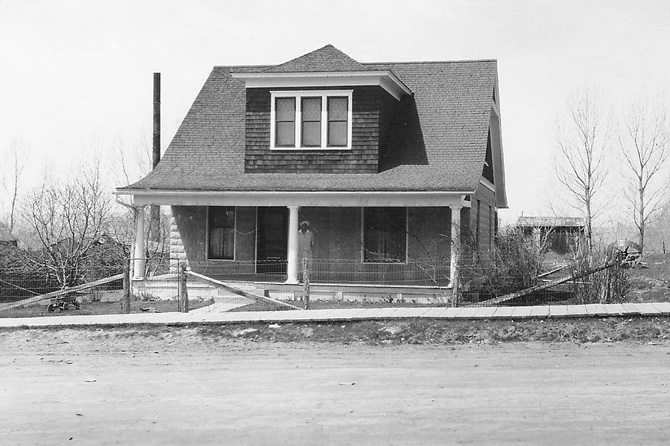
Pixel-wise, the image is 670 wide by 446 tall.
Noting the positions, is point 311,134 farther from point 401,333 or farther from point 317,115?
point 401,333

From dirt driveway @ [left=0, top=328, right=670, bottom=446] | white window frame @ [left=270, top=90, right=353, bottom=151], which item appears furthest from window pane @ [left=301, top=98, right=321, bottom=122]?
dirt driveway @ [left=0, top=328, right=670, bottom=446]

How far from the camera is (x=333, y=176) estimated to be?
2422 centimetres

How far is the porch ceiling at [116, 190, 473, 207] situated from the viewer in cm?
2253

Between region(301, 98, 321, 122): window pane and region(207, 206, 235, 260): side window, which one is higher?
region(301, 98, 321, 122): window pane

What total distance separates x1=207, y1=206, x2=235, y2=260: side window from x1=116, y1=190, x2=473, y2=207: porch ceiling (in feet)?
6.00

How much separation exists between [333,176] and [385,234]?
2.21 metres

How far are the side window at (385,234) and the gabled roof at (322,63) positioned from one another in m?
3.94

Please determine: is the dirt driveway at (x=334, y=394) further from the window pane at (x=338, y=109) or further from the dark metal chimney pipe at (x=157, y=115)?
the dark metal chimney pipe at (x=157, y=115)

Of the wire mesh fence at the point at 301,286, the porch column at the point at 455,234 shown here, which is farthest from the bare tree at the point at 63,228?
the porch column at the point at 455,234

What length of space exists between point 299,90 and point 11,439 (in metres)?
16.6

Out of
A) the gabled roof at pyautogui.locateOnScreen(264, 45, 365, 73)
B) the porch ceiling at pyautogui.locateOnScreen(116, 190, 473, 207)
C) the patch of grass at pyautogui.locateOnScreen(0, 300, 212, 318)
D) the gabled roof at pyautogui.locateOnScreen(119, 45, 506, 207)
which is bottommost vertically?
the patch of grass at pyautogui.locateOnScreen(0, 300, 212, 318)

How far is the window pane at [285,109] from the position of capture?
24547 mm

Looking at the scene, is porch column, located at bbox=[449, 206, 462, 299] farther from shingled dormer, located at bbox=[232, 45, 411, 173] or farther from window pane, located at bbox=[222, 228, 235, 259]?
window pane, located at bbox=[222, 228, 235, 259]

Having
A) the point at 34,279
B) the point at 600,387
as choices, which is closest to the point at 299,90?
the point at 34,279
